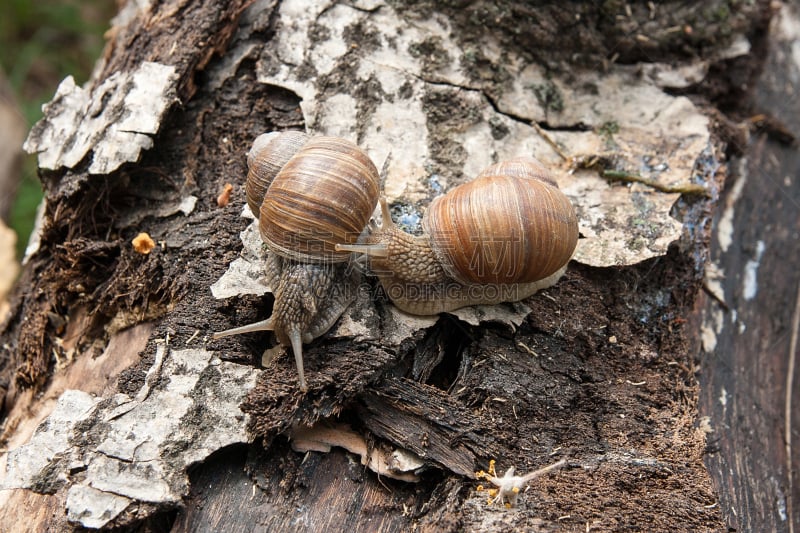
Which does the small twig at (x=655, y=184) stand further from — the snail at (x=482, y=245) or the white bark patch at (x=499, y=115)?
the snail at (x=482, y=245)

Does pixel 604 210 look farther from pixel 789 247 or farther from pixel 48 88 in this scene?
pixel 48 88

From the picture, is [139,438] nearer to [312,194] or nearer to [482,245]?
[312,194]

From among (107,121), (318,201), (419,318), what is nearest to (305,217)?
(318,201)

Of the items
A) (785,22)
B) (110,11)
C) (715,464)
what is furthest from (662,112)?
(110,11)

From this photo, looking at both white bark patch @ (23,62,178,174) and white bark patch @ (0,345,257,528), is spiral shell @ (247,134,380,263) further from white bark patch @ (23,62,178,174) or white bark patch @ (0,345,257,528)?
white bark patch @ (23,62,178,174)

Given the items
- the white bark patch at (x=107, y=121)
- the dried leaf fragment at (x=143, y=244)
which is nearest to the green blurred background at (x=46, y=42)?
the white bark patch at (x=107, y=121)

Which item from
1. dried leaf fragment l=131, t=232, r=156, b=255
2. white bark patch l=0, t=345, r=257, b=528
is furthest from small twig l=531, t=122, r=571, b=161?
dried leaf fragment l=131, t=232, r=156, b=255
